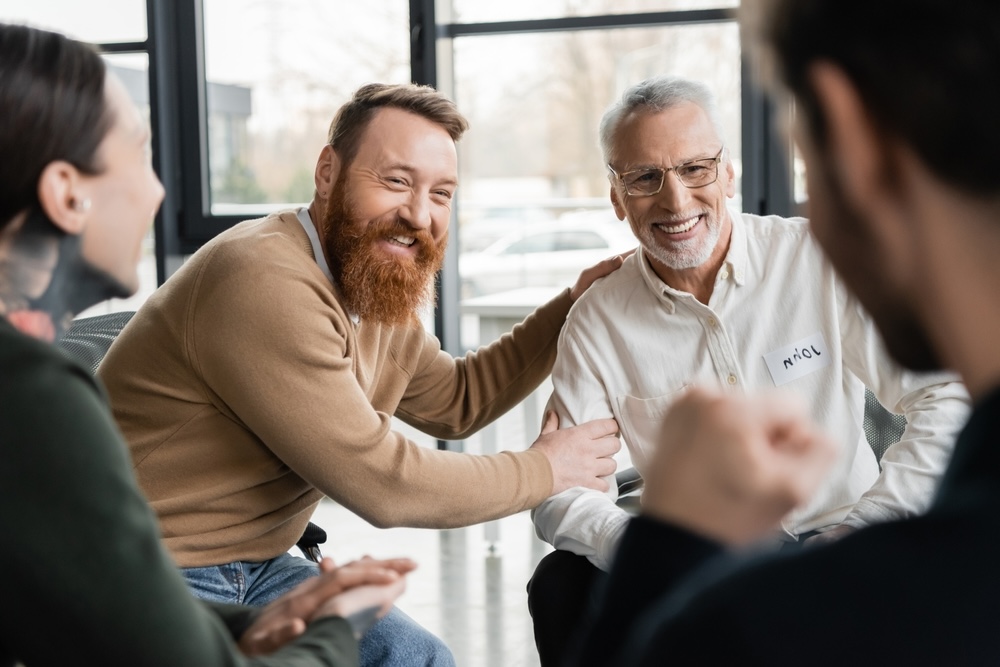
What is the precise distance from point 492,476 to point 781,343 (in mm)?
725

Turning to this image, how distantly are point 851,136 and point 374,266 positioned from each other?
1789 mm

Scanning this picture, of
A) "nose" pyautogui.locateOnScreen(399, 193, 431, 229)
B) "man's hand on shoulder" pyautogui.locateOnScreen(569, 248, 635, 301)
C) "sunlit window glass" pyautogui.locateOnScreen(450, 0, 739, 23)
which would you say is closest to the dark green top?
"nose" pyautogui.locateOnScreen(399, 193, 431, 229)

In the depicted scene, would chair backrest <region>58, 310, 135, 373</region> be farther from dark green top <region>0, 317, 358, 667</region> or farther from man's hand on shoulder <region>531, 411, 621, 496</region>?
dark green top <region>0, 317, 358, 667</region>

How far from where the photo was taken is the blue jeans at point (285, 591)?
207 centimetres

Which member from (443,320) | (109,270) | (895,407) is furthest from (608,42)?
(109,270)

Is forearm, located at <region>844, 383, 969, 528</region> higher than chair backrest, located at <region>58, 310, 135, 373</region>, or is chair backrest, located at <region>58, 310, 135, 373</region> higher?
chair backrest, located at <region>58, 310, 135, 373</region>

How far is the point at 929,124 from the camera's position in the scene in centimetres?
58

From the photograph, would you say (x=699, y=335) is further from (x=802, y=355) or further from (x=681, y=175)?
(x=681, y=175)

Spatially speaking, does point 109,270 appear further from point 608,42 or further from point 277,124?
point 277,124

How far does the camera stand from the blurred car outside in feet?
16.0

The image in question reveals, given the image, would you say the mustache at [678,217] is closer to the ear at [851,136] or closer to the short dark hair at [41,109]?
the short dark hair at [41,109]

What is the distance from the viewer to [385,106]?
2.51m

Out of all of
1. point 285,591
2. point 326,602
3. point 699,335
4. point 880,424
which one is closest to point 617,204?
point 699,335

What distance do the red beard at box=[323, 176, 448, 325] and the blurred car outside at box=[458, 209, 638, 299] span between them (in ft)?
7.85
